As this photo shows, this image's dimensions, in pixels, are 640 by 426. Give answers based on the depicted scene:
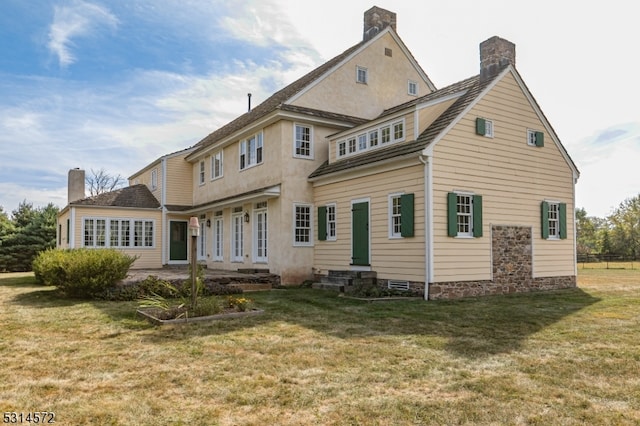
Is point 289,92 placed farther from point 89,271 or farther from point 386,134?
point 89,271

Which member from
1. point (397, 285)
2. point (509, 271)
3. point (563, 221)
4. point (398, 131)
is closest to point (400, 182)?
point (398, 131)

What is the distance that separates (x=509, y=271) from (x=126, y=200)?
18152mm

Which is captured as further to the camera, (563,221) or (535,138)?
(563,221)

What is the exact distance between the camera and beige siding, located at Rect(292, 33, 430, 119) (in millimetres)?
18594

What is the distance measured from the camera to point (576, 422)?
14.0 ft

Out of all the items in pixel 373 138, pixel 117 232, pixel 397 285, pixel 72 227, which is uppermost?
pixel 373 138

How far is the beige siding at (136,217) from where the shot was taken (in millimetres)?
22219

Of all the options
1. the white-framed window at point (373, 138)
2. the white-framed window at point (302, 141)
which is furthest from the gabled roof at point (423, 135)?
the white-framed window at point (302, 141)

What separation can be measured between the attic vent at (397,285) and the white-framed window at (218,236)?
9416 mm

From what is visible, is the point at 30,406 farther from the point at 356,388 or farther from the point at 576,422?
the point at 576,422

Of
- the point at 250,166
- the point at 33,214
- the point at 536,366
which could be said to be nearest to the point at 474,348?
the point at 536,366

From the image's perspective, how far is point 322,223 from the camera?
17.2 m

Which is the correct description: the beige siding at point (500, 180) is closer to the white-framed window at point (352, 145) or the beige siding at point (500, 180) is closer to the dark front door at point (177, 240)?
the white-framed window at point (352, 145)

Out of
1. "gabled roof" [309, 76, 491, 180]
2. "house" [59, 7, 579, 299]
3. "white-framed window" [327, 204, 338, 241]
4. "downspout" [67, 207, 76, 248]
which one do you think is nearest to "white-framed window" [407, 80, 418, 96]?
"house" [59, 7, 579, 299]
